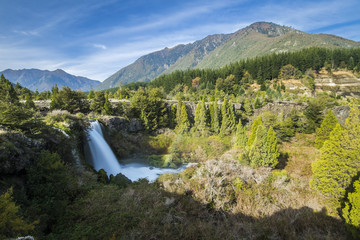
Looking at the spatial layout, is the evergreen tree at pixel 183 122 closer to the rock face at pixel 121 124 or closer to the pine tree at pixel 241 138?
the rock face at pixel 121 124

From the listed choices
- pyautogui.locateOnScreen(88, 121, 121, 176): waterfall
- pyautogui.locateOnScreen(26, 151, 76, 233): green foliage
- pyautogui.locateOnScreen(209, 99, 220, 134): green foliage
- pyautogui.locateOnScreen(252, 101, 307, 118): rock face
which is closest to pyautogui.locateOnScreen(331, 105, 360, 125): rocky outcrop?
pyautogui.locateOnScreen(252, 101, 307, 118): rock face

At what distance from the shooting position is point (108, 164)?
18.3 m

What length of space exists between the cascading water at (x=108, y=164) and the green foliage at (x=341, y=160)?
1414cm

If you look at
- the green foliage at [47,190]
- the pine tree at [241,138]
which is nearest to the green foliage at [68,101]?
the green foliage at [47,190]

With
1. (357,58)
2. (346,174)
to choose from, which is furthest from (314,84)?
(346,174)

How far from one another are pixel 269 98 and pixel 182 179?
1228 inches

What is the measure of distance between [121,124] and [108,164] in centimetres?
859

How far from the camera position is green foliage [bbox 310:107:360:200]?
30.3 feet

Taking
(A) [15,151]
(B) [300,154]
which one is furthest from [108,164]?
(B) [300,154]

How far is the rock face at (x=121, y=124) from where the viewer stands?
23473 mm

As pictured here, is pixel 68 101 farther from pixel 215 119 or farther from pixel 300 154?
pixel 300 154

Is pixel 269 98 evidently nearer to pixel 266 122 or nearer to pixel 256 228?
pixel 266 122

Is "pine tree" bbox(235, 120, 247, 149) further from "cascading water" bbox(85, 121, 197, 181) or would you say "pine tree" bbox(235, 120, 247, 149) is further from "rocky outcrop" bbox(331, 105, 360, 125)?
"rocky outcrop" bbox(331, 105, 360, 125)

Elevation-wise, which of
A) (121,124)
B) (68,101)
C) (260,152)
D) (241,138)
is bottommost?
(241,138)
